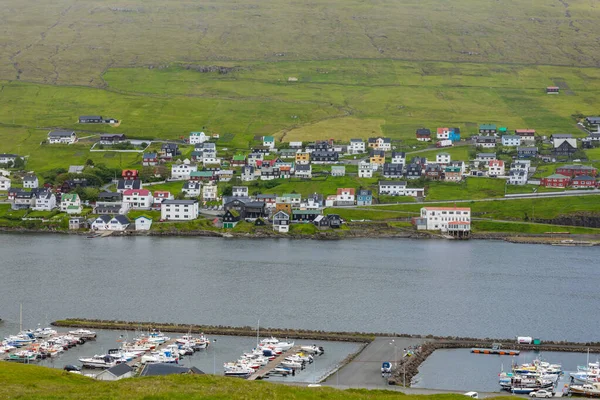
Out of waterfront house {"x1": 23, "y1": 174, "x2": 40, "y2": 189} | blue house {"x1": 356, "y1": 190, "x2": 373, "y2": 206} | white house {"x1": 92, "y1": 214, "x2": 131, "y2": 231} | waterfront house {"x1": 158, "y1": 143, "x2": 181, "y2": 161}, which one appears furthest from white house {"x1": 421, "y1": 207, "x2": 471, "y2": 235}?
waterfront house {"x1": 23, "y1": 174, "x2": 40, "y2": 189}

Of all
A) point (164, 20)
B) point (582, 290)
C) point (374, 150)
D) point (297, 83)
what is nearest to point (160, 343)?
point (582, 290)

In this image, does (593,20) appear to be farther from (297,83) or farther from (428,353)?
(428,353)

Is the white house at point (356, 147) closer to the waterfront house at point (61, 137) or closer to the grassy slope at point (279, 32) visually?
the waterfront house at point (61, 137)

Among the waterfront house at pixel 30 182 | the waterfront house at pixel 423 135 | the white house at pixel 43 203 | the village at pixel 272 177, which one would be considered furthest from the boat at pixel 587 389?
the waterfront house at pixel 423 135

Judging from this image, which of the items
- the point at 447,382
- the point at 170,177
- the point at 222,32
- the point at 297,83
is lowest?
the point at 447,382

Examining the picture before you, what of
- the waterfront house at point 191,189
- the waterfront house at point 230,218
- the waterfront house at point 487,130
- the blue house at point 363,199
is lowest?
the waterfront house at point 230,218

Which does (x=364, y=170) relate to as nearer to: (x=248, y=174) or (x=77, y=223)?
(x=248, y=174)

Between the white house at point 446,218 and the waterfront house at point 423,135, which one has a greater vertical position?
the waterfront house at point 423,135
